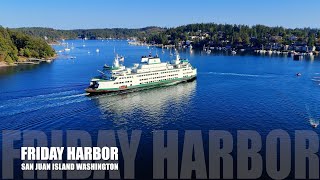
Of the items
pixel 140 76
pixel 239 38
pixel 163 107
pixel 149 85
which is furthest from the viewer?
pixel 239 38

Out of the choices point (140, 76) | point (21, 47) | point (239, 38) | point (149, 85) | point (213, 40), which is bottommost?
point (149, 85)

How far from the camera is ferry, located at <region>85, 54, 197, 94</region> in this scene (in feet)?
138

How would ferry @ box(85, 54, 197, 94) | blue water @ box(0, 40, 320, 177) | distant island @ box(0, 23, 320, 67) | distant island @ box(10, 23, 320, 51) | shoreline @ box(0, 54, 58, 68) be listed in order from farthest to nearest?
1. distant island @ box(10, 23, 320, 51)
2. distant island @ box(0, 23, 320, 67)
3. shoreline @ box(0, 54, 58, 68)
4. ferry @ box(85, 54, 197, 94)
5. blue water @ box(0, 40, 320, 177)

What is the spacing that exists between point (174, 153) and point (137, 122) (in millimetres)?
7725

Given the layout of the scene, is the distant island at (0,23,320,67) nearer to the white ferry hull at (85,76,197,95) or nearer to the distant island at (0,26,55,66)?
the distant island at (0,26,55,66)

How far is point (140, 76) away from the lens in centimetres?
4547

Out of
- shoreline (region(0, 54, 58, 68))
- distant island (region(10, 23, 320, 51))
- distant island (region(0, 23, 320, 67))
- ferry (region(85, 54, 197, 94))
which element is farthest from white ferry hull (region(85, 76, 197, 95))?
distant island (region(10, 23, 320, 51))

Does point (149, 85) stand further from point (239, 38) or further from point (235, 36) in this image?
point (235, 36)

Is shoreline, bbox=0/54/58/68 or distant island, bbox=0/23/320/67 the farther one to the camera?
distant island, bbox=0/23/320/67

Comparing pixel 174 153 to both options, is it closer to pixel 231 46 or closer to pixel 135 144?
pixel 135 144

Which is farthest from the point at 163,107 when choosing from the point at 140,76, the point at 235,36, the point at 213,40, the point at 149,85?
the point at 213,40

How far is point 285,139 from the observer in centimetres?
2595

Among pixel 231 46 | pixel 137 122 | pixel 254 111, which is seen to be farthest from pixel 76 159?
pixel 231 46

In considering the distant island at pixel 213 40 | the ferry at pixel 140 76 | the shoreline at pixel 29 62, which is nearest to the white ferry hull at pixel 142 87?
the ferry at pixel 140 76
